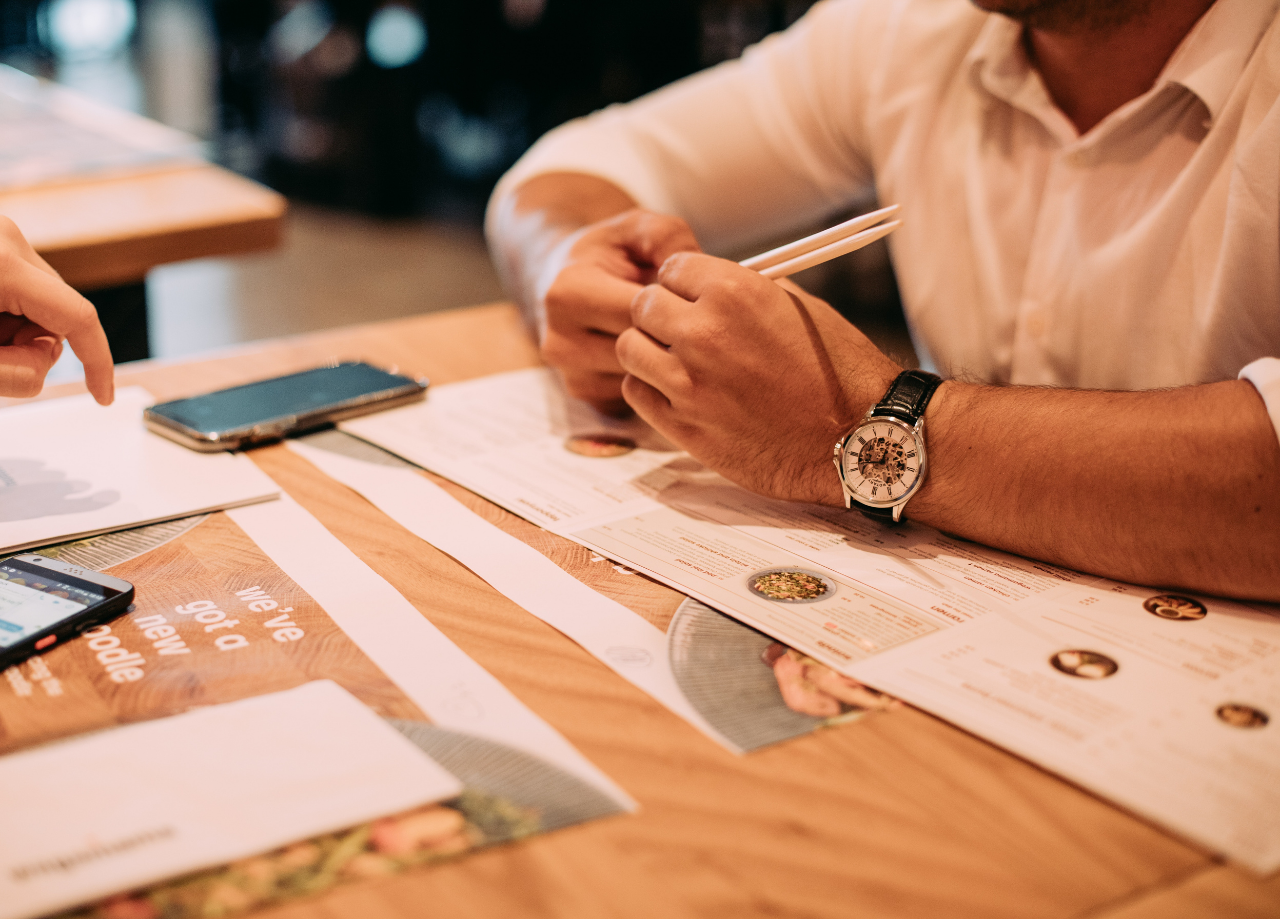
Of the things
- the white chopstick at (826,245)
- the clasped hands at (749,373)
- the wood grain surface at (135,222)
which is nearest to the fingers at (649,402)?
the clasped hands at (749,373)

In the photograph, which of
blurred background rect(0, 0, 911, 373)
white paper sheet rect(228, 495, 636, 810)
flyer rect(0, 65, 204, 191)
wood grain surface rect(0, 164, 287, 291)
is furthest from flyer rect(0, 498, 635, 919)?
blurred background rect(0, 0, 911, 373)

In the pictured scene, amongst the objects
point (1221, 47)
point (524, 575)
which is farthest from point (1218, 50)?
point (524, 575)

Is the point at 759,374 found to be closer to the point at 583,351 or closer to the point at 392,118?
the point at 583,351

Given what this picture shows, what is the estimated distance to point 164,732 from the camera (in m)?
0.43

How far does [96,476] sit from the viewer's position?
69 cm

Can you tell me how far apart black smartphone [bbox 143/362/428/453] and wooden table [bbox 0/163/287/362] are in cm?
38

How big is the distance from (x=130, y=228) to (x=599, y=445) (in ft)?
2.21

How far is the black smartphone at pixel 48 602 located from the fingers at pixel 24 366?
140 millimetres

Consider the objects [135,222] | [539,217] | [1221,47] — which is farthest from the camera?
[135,222]

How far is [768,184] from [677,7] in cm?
275

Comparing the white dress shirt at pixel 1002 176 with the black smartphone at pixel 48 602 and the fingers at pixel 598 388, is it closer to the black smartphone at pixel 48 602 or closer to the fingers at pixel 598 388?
the fingers at pixel 598 388

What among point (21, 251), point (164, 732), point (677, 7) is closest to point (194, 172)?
point (21, 251)

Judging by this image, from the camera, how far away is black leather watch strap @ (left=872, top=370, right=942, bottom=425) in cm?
63

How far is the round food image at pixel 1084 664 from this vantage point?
1.58 feet
